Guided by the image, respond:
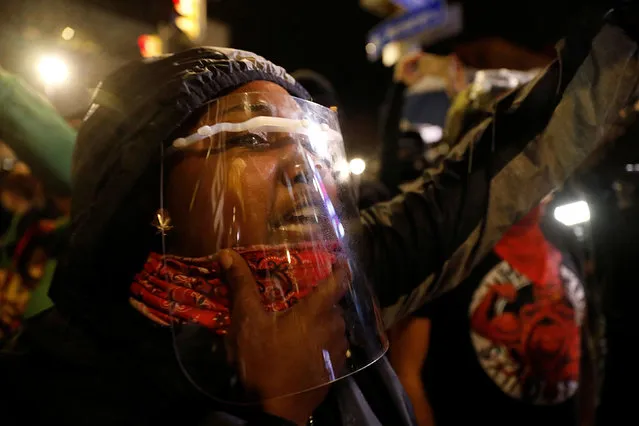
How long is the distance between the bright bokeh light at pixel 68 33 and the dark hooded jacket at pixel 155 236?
32cm

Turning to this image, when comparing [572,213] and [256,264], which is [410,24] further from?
[256,264]

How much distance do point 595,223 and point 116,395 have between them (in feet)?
7.31

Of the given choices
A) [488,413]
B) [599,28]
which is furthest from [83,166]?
[488,413]

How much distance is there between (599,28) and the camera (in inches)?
44.9

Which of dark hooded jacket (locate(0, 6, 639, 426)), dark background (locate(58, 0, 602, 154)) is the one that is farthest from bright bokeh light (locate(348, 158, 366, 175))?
dark hooded jacket (locate(0, 6, 639, 426))

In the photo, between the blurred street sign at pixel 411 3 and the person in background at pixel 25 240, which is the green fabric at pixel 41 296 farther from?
the blurred street sign at pixel 411 3

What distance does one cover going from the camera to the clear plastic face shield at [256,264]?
2.53ft

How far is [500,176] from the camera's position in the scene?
1.20 metres

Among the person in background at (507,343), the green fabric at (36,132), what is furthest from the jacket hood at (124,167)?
the person in background at (507,343)

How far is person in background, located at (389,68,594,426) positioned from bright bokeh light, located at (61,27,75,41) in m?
1.24

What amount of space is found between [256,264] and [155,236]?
0.82 ft

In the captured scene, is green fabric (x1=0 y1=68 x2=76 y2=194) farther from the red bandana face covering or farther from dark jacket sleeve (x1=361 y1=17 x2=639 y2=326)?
dark jacket sleeve (x1=361 y1=17 x2=639 y2=326)

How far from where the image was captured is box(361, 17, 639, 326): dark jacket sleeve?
3.75 ft

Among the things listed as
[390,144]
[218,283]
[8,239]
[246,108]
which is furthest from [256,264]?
[390,144]
